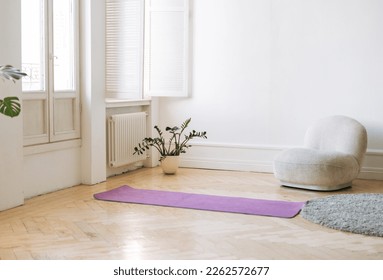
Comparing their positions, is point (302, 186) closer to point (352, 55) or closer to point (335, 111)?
point (335, 111)

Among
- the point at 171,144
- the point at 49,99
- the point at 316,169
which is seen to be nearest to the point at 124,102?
the point at 171,144

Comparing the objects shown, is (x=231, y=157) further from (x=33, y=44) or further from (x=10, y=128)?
(x=10, y=128)

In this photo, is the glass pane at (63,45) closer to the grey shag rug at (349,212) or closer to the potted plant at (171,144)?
the potted plant at (171,144)

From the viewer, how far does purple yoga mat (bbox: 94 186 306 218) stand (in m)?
5.36

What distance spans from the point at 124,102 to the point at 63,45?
1260 mm

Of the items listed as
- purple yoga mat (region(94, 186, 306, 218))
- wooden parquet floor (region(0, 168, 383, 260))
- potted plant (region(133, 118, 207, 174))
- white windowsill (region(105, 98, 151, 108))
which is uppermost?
white windowsill (region(105, 98, 151, 108))

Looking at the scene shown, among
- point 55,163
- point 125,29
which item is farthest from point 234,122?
point 55,163

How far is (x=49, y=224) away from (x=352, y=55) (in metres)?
4.18

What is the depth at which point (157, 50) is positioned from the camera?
7742 mm

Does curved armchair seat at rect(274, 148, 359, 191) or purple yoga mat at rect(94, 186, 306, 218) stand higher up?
curved armchair seat at rect(274, 148, 359, 191)

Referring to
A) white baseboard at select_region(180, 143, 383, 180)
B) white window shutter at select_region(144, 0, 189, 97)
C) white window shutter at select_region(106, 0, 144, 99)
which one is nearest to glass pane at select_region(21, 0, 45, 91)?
white window shutter at select_region(106, 0, 144, 99)

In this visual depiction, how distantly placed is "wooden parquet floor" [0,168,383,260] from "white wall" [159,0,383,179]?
152 centimetres

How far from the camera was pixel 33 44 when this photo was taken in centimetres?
577

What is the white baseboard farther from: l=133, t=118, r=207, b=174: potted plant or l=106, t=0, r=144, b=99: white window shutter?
l=106, t=0, r=144, b=99: white window shutter
